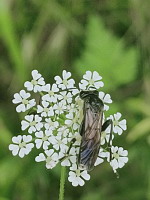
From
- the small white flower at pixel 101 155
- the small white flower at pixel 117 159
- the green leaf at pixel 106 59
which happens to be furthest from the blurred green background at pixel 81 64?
the small white flower at pixel 101 155

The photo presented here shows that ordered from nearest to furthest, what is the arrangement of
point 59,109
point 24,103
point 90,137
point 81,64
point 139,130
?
point 90,137 → point 59,109 → point 24,103 → point 139,130 → point 81,64

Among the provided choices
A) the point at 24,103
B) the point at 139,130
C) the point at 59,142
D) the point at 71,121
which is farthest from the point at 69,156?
the point at 139,130

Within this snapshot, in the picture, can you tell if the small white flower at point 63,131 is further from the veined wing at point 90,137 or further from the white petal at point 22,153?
the white petal at point 22,153

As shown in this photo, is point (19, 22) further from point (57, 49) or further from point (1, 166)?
point (1, 166)

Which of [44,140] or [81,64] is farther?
[81,64]

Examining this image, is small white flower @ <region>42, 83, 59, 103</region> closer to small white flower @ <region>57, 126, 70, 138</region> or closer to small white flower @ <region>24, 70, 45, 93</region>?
small white flower @ <region>24, 70, 45, 93</region>

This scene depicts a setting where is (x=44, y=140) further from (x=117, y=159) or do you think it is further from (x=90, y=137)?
(x=117, y=159)
